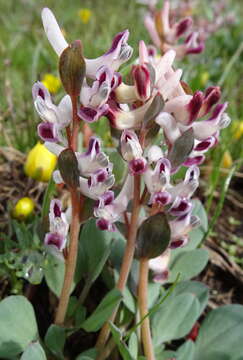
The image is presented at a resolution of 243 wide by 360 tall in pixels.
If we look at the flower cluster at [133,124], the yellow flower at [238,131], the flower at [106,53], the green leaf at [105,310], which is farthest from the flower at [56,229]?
the yellow flower at [238,131]

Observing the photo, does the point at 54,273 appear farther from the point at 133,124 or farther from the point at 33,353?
the point at 133,124

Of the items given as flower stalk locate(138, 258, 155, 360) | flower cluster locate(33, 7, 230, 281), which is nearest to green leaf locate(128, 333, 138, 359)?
flower stalk locate(138, 258, 155, 360)

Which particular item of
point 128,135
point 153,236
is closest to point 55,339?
point 153,236

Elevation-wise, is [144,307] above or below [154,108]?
below

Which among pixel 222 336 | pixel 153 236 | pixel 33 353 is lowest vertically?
pixel 222 336

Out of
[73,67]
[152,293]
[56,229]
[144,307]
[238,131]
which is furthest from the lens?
[238,131]

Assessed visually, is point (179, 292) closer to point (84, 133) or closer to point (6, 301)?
point (6, 301)

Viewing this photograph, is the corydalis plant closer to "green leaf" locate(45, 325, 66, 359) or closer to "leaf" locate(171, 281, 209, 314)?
"green leaf" locate(45, 325, 66, 359)
